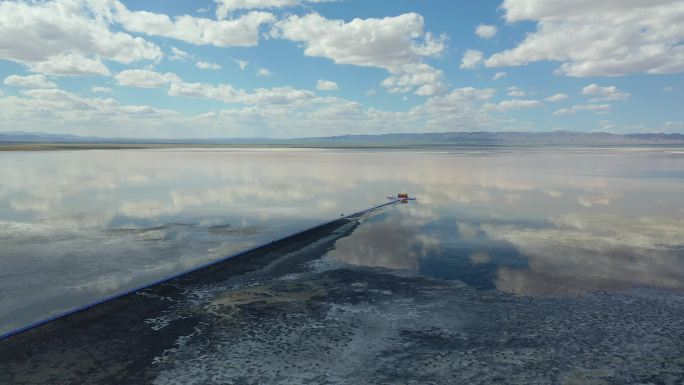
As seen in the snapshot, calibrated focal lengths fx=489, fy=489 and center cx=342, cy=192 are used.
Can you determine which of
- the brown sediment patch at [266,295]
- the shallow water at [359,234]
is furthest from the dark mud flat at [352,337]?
the shallow water at [359,234]

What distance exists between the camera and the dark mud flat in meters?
10.4

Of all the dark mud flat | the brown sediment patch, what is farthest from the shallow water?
the brown sediment patch

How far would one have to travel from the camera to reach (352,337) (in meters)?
12.2

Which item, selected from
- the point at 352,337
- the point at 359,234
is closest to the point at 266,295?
the point at 352,337

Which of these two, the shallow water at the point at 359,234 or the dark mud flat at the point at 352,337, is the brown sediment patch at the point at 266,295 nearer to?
the dark mud flat at the point at 352,337

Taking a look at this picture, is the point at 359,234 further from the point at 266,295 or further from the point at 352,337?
the point at 352,337

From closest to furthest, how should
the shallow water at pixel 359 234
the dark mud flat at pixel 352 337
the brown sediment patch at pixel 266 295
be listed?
the dark mud flat at pixel 352 337, the brown sediment patch at pixel 266 295, the shallow water at pixel 359 234

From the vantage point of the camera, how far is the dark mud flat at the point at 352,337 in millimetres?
10383

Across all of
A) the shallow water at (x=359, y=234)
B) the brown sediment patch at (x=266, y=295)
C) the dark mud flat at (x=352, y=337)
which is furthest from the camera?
the shallow water at (x=359, y=234)

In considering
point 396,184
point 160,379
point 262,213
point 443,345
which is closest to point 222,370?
point 160,379

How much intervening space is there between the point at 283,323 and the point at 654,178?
54.5 meters

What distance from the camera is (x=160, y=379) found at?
1017 centimetres

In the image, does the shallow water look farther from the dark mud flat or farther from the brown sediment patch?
the brown sediment patch

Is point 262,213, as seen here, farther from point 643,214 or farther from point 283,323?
point 643,214
